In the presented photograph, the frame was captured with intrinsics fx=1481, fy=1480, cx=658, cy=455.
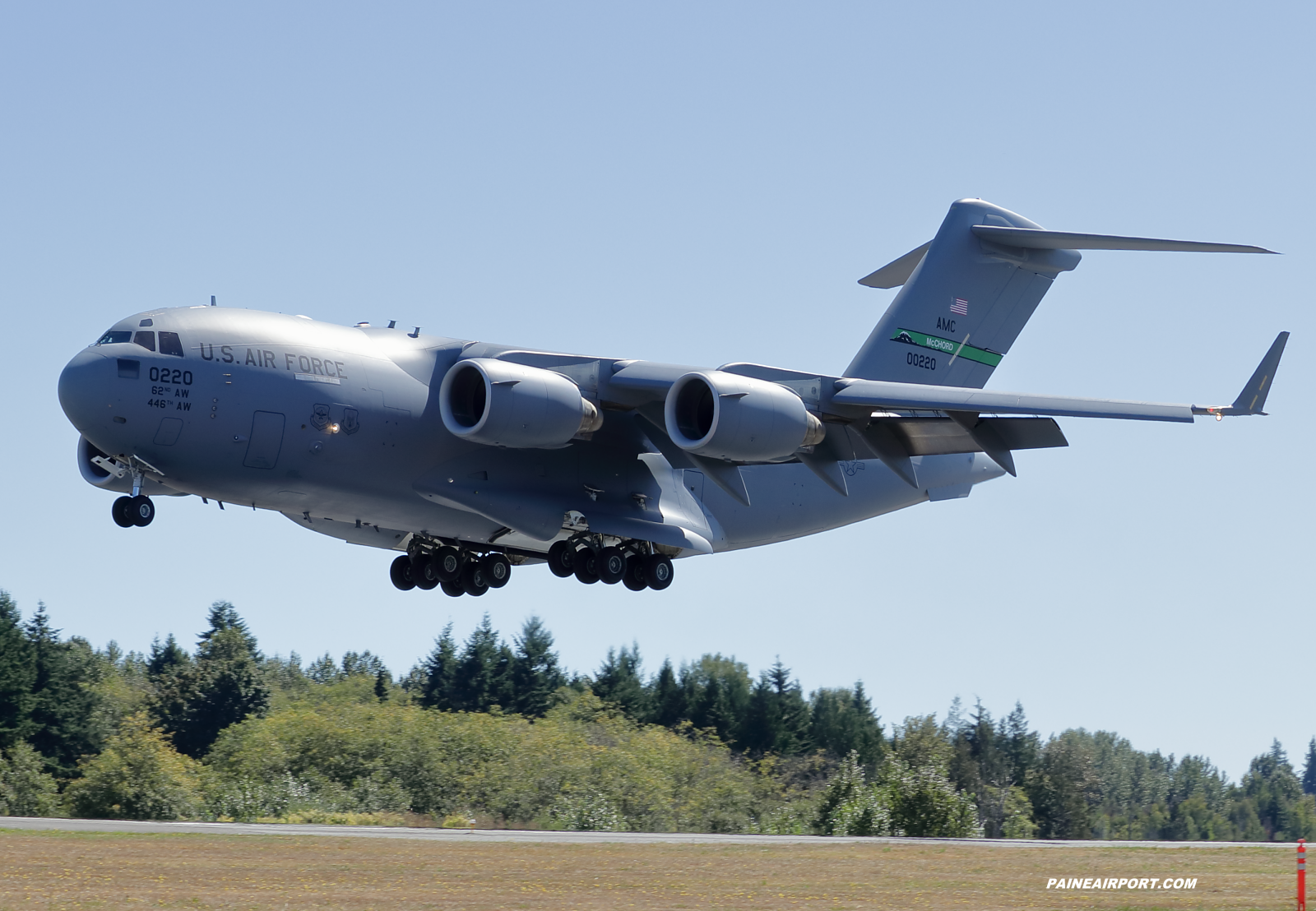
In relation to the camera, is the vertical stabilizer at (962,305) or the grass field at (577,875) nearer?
the grass field at (577,875)

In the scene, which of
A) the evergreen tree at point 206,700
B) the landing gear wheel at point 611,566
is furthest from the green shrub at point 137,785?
the landing gear wheel at point 611,566

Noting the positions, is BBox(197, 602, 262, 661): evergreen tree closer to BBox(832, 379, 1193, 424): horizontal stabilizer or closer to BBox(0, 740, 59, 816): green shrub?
BBox(0, 740, 59, 816): green shrub

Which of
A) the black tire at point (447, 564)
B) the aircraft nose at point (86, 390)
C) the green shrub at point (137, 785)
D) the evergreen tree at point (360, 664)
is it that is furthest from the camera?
the evergreen tree at point (360, 664)

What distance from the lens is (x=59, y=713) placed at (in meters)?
33.3

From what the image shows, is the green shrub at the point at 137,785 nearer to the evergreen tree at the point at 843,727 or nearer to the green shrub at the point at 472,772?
the green shrub at the point at 472,772

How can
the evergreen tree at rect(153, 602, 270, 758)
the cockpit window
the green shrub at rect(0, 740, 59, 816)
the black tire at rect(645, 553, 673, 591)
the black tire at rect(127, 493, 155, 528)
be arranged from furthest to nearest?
the evergreen tree at rect(153, 602, 270, 758) < the green shrub at rect(0, 740, 59, 816) < the black tire at rect(645, 553, 673, 591) < the black tire at rect(127, 493, 155, 528) < the cockpit window

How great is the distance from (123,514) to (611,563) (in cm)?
463

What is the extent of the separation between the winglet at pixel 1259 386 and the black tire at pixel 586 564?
5.96 meters

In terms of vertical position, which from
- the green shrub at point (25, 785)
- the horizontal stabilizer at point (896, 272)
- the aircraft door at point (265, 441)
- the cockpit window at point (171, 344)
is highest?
the horizontal stabilizer at point (896, 272)

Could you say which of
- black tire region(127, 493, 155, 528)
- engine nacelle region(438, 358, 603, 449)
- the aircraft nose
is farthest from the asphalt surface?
the aircraft nose

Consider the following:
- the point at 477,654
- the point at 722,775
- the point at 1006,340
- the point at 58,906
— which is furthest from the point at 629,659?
the point at 58,906

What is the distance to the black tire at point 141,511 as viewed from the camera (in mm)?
12414

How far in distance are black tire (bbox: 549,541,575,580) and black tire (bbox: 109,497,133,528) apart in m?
4.17

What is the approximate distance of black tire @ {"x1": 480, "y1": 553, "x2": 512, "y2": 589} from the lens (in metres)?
15.2
